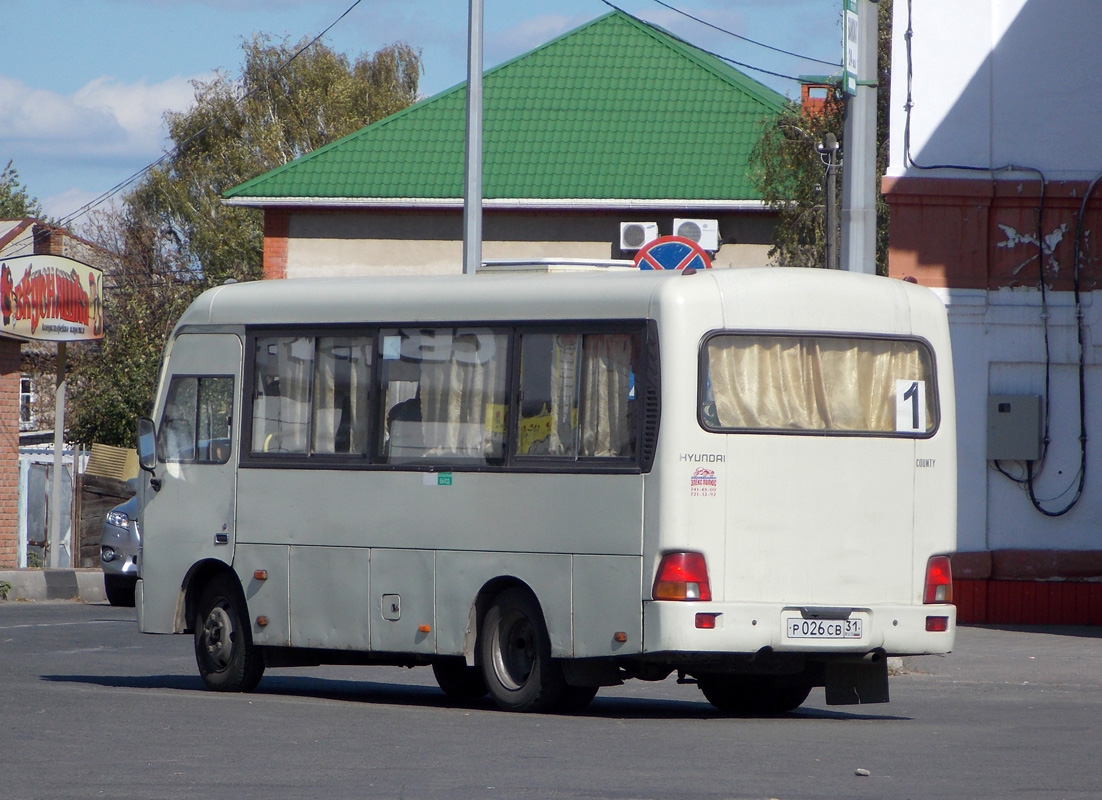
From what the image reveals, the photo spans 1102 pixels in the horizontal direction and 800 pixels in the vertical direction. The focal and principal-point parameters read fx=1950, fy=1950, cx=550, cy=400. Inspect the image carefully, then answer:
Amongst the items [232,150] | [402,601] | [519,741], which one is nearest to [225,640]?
[402,601]

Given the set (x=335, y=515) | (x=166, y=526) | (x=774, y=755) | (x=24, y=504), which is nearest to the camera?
(x=774, y=755)

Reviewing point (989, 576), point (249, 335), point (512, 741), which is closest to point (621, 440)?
point (512, 741)

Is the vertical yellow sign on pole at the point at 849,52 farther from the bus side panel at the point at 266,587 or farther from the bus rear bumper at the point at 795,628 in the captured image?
the bus side panel at the point at 266,587

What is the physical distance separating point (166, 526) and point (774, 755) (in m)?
5.53

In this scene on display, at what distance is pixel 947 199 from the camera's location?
19406mm

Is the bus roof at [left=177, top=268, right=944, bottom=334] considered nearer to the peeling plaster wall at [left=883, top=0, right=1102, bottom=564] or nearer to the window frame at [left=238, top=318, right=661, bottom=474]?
the window frame at [left=238, top=318, right=661, bottom=474]

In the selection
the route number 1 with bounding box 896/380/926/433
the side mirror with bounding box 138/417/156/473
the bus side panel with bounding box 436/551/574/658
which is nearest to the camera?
the bus side panel with bounding box 436/551/574/658

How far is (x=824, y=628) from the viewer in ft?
35.7

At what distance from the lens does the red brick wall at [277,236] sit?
37.0m

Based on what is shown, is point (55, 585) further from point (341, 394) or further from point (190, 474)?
point (341, 394)

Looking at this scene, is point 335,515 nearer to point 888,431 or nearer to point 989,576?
point 888,431

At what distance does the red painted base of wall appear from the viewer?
755 inches

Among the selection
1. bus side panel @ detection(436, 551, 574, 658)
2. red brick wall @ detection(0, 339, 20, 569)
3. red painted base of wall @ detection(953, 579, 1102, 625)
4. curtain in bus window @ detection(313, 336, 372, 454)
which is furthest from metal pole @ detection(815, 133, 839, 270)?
red brick wall @ detection(0, 339, 20, 569)

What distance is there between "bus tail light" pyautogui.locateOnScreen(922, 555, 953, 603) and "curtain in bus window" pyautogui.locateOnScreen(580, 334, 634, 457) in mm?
1961
